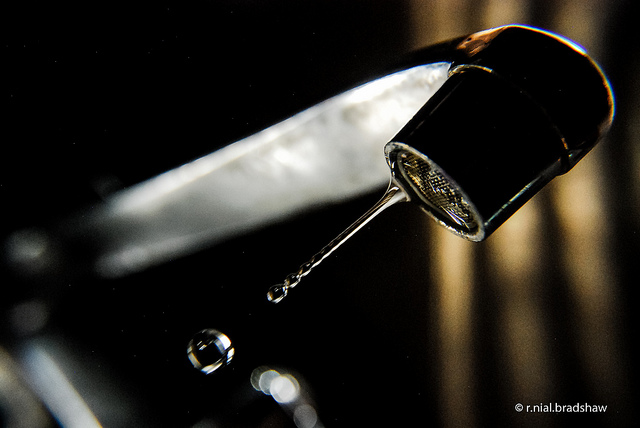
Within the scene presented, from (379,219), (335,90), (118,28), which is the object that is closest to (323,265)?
(379,219)

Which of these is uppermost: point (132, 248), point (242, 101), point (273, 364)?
point (242, 101)

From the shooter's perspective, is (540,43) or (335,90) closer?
(540,43)

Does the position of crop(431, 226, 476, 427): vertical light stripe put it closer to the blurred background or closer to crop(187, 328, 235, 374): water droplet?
the blurred background

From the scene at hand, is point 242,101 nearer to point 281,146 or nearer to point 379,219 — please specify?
point 281,146

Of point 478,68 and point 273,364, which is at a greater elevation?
point 478,68

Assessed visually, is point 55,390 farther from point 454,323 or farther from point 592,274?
point 592,274

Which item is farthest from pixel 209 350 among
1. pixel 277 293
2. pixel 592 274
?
pixel 592 274
